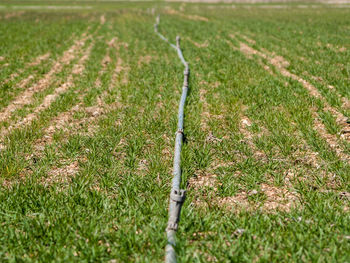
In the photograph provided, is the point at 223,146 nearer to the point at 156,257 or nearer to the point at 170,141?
the point at 170,141

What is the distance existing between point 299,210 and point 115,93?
5.24 metres

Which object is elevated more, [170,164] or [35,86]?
[35,86]

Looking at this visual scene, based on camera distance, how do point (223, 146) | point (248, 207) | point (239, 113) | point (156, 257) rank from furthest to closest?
point (239, 113) → point (223, 146) → point (248, 207) → point (156, 257)

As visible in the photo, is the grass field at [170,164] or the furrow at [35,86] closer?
the grass field at [170,164]

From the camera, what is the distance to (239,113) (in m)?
5.69

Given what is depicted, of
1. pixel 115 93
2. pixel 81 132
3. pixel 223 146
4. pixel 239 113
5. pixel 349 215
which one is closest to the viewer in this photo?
pixel 349 215

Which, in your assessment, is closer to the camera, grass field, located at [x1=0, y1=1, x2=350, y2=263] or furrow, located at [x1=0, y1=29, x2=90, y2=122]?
grass field, located at [x1=0, y1=1, x2=350, y2=263]

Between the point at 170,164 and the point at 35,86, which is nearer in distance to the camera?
the point at 170,164

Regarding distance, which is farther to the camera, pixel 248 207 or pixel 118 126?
pixel 118 126

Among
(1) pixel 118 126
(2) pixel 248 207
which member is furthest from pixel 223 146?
(1) pixel 118 126

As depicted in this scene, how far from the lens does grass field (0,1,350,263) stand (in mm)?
2623

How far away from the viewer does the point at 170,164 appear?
4066 mm

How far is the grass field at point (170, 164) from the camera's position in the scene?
8.61ft

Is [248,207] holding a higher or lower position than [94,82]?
lower
